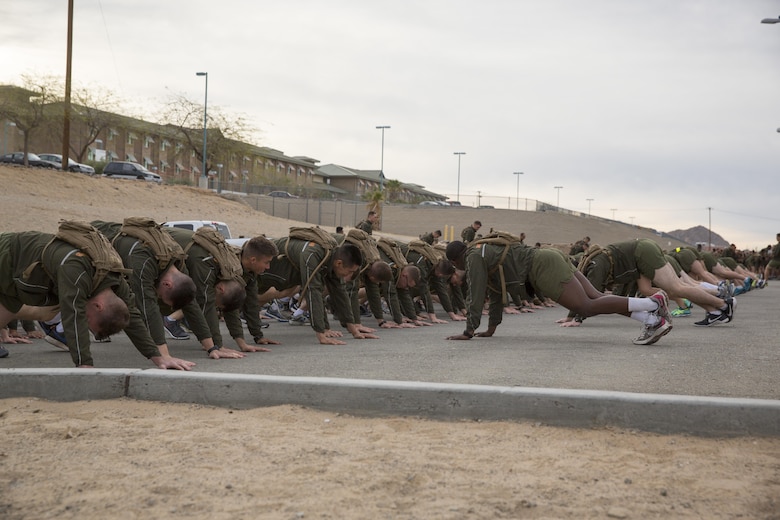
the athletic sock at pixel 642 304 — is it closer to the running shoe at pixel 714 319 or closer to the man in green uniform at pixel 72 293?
the running shoe at pixel 714 319

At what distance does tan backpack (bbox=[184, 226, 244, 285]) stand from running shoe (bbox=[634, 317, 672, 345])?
15.1 ft

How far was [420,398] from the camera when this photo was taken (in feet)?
18.4

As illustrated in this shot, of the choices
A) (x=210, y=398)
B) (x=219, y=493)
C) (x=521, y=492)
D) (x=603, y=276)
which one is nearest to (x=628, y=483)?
(x=521, y=492)

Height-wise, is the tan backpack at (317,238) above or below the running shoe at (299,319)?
above

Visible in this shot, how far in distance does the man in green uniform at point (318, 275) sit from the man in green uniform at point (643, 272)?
12.8ft

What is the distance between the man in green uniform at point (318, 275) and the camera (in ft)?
32.9

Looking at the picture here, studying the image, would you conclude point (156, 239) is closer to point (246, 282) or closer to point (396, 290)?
point (246, 282)

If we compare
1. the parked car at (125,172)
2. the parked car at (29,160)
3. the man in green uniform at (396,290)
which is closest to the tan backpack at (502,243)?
the man in green uniform at (396,290)

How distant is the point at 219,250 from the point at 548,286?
3713mm

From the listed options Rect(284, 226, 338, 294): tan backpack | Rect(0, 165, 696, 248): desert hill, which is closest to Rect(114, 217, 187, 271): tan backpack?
Rect(284, 226, 338, 294): tan backpack

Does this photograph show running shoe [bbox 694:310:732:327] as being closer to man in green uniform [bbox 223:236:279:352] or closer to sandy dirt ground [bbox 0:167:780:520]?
man in green uniform [bbox 223:236:279:352]

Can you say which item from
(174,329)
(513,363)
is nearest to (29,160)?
(174,329)

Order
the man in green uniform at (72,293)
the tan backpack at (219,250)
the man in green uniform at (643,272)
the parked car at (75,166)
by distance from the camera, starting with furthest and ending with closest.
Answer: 1. the parked car at (75,166)
2. the man in green uniform at (643,272)
3. the tan backpack at (219,250)
4. the man in green uniform at (72,293)

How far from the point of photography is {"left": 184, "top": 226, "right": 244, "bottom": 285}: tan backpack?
29.0 feet
